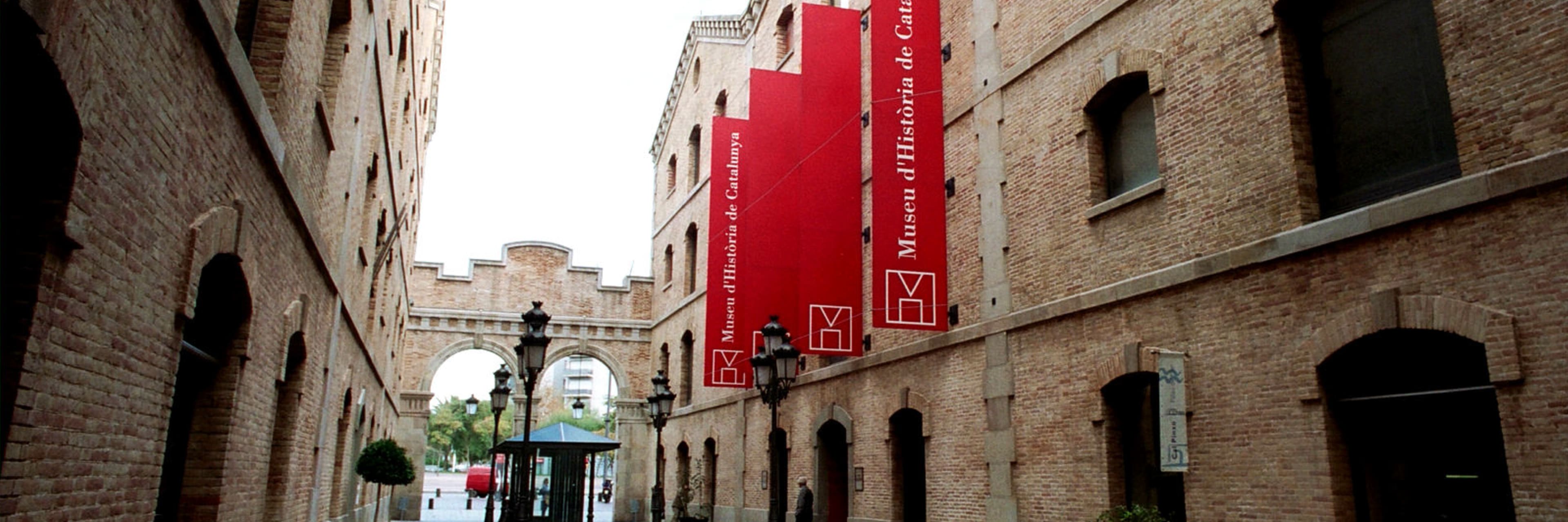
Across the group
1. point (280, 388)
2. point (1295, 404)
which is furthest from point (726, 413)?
point (1295, 404)

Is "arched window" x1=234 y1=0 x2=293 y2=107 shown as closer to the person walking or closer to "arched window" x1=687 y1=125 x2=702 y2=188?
the person walking

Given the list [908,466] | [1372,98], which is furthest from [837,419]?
[1372,98]

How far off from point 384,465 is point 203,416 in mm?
12660

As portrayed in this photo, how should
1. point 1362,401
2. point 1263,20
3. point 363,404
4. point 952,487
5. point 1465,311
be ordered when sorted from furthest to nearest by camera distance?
point 363,404
point 952,487
point 1263,20
point 1362,401
point 1465,311

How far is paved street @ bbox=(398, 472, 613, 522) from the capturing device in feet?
114

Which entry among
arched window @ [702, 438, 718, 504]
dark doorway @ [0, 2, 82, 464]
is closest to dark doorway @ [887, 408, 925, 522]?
arched window @ [702, 438, 718, 504]

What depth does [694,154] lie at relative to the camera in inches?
1210

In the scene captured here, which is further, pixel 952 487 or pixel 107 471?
pixel 952 487

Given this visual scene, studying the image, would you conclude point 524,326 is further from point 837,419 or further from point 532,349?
point 532,349

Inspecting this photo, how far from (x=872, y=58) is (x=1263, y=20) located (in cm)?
587

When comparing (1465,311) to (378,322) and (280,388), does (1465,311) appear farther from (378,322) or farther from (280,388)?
(378,322)

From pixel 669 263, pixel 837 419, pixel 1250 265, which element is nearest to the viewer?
pixel 1250 265

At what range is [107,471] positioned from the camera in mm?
5008

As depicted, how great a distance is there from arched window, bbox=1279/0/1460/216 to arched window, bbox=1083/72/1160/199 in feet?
6.08
